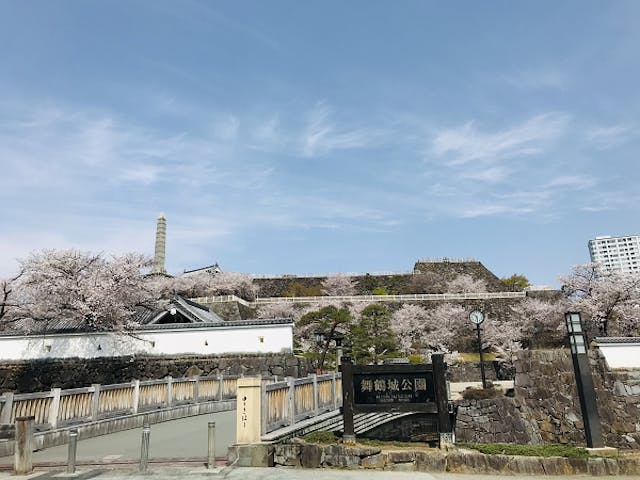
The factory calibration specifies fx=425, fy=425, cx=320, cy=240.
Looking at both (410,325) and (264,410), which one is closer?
(264,410)

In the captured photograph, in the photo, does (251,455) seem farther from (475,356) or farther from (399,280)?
(399,280)

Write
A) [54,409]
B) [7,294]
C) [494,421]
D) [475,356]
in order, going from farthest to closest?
[475,356]
[7,294]
[494,421]
[54,409]

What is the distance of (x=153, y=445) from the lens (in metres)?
9.83

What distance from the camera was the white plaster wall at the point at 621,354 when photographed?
1934 centimetres

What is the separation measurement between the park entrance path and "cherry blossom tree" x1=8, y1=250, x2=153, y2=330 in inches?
564

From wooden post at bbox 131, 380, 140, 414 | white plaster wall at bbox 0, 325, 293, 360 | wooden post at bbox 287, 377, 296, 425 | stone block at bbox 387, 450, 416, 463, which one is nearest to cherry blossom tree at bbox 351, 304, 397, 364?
white plaster wall at bbox 0, 325, 293, 360

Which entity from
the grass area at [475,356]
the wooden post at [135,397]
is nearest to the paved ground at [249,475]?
the wooden post at [135,397]

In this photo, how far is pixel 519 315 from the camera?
154 ft

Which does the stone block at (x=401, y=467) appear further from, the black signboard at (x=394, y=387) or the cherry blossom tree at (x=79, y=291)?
the cherry blossom tree at (x=79, y=291)

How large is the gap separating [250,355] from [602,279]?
31.8 meters

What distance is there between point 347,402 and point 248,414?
6.88 feet

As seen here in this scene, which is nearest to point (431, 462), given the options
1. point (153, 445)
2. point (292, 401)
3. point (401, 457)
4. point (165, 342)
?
point (401, 457)

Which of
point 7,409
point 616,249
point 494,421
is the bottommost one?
point 494,421

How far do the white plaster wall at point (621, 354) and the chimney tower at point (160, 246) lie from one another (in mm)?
50570
